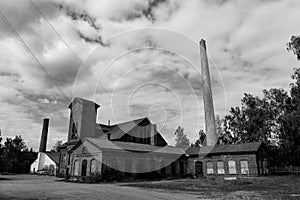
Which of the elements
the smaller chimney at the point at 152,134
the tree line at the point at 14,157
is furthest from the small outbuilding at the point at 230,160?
the tree line at the point at 14,157

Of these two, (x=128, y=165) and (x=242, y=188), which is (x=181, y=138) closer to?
(x=128, y=165)

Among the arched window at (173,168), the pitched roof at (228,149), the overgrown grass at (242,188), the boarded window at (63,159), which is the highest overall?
the pitched roof at (228,149)

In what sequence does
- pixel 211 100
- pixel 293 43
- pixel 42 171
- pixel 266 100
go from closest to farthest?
pixel 293 43 → pixel 211 100 → pixel 266 100 → pixel 42 171

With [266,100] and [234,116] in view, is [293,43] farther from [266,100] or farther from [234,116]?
[234,116]

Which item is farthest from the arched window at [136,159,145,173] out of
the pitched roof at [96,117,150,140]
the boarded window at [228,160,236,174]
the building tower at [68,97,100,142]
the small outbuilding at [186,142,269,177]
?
the building tower at [68,97,100,142]

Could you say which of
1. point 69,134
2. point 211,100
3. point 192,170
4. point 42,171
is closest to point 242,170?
point 192,170

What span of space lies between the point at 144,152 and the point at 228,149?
12.3 metres

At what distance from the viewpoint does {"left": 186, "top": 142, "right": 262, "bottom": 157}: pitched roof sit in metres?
31.6

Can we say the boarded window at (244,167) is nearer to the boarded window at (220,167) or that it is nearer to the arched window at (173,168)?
the boarded window at (220,167)

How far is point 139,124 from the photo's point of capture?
37.5m

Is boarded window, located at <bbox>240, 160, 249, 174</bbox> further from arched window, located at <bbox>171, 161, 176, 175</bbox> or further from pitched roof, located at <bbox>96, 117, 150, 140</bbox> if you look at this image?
pitched roof, located at <bbox>96, 117, 150, 140</bbox>

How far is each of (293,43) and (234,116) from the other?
89.7 feet

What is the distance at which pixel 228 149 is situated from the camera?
109 feet

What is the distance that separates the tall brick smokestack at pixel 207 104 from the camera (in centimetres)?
3698
